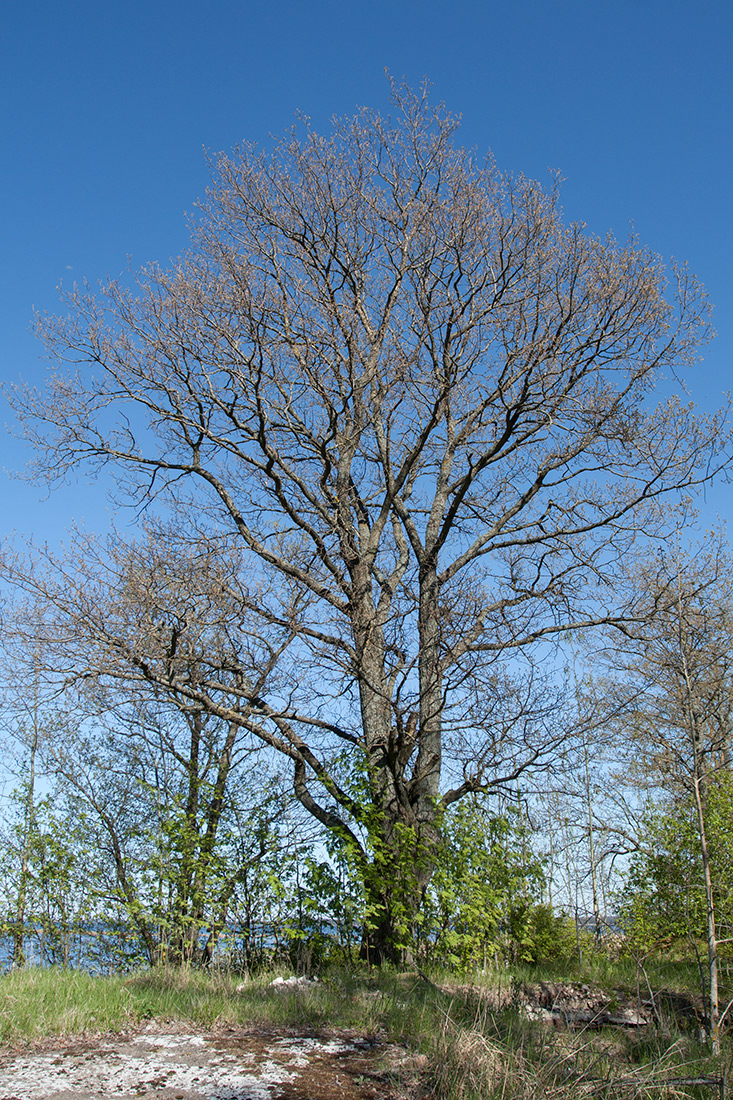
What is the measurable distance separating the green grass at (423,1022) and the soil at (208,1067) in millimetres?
210

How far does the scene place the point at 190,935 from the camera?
945 centimetres

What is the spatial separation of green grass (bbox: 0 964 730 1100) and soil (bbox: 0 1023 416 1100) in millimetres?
210

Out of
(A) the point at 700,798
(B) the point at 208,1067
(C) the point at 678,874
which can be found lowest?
(B) the point at 208,1067

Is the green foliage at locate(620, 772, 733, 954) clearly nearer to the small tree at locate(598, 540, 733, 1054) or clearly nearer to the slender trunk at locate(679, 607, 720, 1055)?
the small tree at locate(598, 540, 733, 1054)

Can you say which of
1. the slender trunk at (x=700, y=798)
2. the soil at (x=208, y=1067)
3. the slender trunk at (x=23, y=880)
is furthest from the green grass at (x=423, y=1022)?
the slender trunk at (x=23, y=880)

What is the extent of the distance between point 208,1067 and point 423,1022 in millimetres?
1557

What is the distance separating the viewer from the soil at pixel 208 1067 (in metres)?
4.01

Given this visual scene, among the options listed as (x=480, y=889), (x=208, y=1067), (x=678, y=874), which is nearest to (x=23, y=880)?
(x=480, y=889)

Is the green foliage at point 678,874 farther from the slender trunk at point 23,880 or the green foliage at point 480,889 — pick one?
the slender trunk at point 23,880

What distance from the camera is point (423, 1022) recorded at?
17.3 feet

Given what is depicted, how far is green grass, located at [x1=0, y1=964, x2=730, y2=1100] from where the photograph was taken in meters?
3.90

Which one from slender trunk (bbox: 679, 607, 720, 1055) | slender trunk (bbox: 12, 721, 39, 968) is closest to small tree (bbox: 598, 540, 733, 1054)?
slender trunk (bbox: 679, 607, 720, 1055)

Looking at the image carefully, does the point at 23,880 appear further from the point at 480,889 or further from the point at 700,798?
the point at 700,798

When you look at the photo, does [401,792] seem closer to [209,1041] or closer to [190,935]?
[190,935]
